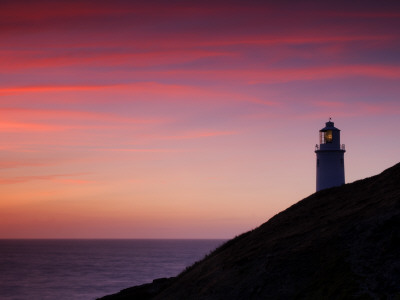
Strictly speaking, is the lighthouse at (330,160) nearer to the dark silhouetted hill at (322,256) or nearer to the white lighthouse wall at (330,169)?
the white lighthouse wall at (330,169)

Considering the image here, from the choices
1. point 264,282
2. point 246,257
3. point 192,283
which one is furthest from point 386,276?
point 192,283

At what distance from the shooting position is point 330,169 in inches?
1887

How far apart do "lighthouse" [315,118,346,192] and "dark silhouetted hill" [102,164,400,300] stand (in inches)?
689

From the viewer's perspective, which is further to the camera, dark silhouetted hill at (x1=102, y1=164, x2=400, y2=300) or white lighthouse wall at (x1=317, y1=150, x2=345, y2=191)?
white lighthouse wall at (x1=317, y1=150, x2=345, y2=191)

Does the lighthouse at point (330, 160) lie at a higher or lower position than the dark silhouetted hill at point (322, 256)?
higher

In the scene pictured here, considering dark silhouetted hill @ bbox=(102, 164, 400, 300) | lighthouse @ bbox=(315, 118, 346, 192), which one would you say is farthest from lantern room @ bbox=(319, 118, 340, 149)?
dark silhouetted hill @ bbox=(102, 164, 400, 300)

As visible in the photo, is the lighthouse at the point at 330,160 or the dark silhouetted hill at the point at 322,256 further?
the lighthouse at the point at 330,160

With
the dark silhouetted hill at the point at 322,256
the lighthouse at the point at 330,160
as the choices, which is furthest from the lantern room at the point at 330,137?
the dark silhouetted hill at the point at 322,256

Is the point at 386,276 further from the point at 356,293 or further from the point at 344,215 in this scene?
the point at 344,215

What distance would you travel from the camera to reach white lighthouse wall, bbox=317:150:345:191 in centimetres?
4756

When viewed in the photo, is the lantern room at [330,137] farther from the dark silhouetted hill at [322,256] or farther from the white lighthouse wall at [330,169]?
the dark silhouetted hill at [322,256]

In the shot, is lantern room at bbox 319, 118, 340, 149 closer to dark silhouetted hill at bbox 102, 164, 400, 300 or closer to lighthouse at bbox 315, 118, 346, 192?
lighthouse at bbox 315, 118, 346, 192

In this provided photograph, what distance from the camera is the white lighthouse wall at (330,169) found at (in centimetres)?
4756

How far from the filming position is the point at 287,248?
77.1 feet
